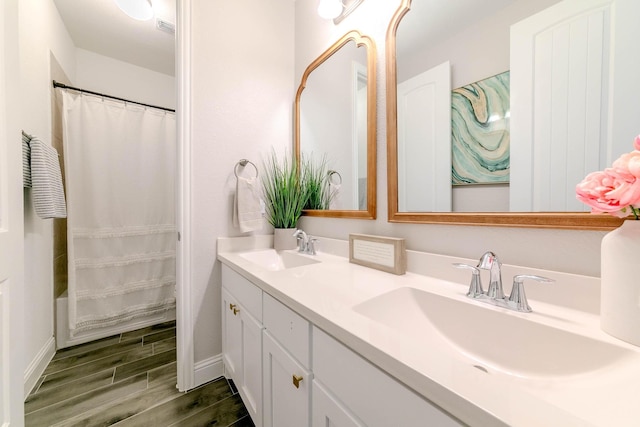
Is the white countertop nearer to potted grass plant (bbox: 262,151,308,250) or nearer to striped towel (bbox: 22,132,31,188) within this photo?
potted grass plant (bbox: 262,151,308,250)

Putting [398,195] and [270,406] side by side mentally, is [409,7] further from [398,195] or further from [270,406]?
[270,406]

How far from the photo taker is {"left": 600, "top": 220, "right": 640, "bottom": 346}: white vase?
0.45 m

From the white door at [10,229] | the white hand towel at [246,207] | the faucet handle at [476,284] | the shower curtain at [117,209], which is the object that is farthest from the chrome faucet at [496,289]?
the shower curtain at [117,209]

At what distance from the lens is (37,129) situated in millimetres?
1480

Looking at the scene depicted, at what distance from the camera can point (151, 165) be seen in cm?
216

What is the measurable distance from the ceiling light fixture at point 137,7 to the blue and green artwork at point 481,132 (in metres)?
1.85

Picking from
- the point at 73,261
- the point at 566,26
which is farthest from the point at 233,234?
the point at 566,26

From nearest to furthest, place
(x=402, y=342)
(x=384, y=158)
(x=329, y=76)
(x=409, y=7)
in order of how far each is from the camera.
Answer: (x=402, y=342)
(x=409, y=7)
(x=384, y=158)
(x=329, y=76)

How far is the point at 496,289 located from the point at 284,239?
1.09 meters

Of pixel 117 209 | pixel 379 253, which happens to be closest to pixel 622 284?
pixel 379 253

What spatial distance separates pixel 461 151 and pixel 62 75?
275 centimetres

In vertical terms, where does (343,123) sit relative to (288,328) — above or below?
above

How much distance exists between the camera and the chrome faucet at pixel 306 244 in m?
1.36

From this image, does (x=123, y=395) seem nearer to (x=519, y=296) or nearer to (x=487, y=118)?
(x=519, y=296)
